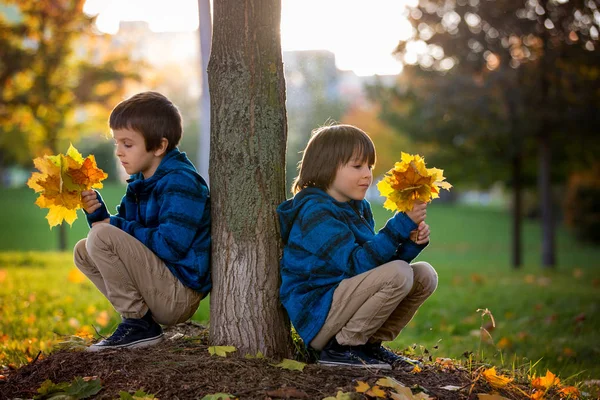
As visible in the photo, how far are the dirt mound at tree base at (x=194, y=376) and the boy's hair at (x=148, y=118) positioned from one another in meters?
1.13

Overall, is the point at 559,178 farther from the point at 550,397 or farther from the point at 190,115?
the point at 190,115

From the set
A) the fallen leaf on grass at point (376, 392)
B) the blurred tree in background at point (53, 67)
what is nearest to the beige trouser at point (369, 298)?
the fallen leaf on grass at point (376, 392)

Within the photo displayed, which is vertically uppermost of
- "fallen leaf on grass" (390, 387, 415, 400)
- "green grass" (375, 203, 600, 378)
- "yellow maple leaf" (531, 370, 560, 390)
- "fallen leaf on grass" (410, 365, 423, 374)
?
"fallen leaf on grass" (390, 387, 415, 400)

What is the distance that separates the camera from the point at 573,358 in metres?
4.96

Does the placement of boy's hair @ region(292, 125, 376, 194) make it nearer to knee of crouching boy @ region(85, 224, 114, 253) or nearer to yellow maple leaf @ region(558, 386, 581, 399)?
knee of crouching boy @ region(85, 224, 114, 253)

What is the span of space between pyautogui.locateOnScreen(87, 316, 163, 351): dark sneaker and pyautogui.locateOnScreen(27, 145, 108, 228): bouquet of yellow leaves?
23.9 inches

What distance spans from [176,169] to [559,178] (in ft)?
50.2

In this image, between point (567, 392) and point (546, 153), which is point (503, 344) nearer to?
point (567, 392)

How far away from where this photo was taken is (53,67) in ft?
39.4

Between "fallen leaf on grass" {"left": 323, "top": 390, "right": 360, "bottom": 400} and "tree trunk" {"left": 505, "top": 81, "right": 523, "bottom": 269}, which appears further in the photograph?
"tree trunk" {"left": 505, "top": 81, "right": 523, "bottom": 269}

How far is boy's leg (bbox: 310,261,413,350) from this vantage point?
10.2ft

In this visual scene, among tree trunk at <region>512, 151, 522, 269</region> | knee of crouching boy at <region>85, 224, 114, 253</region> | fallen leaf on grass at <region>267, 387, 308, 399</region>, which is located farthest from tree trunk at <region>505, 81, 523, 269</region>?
fallen leaf on grass at <region>267, 387, 308, 399</region>

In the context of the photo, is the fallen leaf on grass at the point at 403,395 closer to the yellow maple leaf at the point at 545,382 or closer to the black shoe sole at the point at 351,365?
the black shoe sole at the point at 351,365

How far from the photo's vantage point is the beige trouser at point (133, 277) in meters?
3.27
